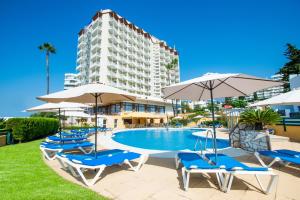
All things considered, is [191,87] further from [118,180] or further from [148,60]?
[148,60]

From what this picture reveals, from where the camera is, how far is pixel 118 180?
4699mm

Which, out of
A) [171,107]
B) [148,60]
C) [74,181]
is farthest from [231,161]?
[148,60]

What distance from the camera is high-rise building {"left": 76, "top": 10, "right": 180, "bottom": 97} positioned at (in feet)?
179

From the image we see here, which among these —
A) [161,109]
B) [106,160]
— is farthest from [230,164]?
[161,109]

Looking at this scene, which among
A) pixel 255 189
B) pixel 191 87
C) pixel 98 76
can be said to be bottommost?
pixel 255 189

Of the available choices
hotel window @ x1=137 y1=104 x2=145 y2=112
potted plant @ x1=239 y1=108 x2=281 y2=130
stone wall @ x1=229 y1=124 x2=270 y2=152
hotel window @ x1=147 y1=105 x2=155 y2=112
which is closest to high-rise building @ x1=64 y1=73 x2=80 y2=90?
hotel window @ x1=147 y1=105 x2=155 y2=112

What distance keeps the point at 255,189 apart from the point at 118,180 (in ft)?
10.6

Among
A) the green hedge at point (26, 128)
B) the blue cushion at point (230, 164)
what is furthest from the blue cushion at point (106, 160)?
the green hedge at point (26, 128)

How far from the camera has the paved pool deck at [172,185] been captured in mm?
3734

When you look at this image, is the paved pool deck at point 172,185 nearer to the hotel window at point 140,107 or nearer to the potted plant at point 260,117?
the potted plant at point 260,117

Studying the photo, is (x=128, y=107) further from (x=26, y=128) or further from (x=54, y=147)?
(x=54, y=147)

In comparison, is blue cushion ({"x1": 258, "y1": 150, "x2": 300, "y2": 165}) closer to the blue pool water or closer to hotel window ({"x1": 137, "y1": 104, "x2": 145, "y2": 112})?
the blue pool water

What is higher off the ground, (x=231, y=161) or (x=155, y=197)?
(x=231, y=161)

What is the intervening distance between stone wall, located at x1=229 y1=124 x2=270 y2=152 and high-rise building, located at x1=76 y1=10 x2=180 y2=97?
45.2m
